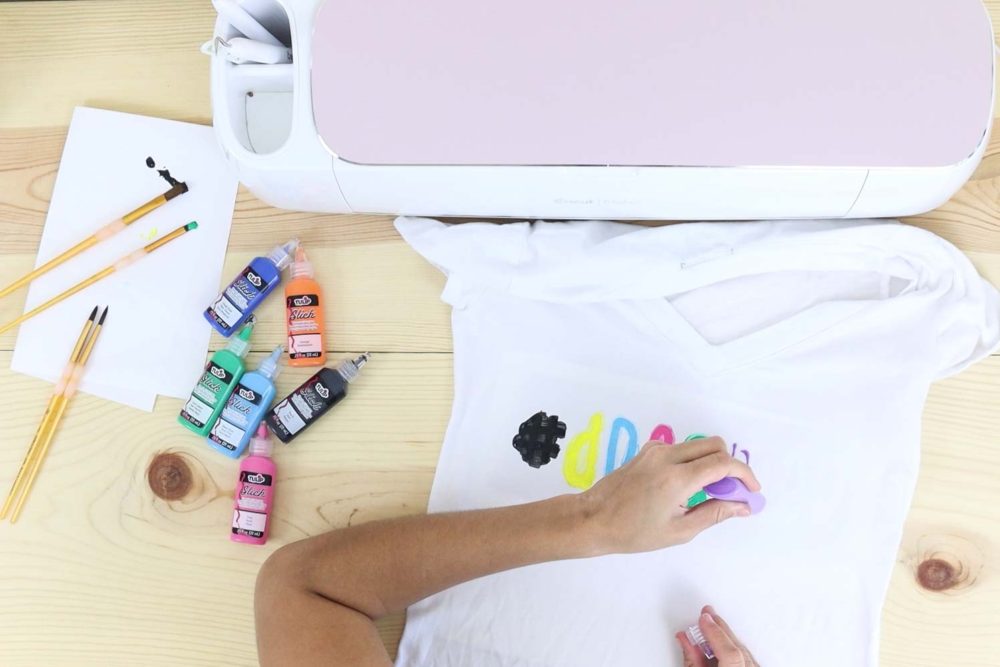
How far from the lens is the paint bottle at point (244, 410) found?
82 cm

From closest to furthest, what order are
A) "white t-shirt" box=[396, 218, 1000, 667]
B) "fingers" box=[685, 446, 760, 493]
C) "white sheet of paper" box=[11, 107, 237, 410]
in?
"fingers" box=[685, 446, 760, 493], "white t-shirt" box=[396, 218, 1000, 667], "white sheet of paper" box=[11, 107, 237, 410]

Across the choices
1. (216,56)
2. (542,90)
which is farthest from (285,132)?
(542,90)

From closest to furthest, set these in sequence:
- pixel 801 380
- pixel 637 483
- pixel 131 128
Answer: pixel 637 483, pixel 801 380, pixel 131 128

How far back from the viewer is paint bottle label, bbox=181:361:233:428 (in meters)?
0.82

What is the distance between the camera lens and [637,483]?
657 mm

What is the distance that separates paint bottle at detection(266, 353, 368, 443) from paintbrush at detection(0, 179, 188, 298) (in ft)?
0.89

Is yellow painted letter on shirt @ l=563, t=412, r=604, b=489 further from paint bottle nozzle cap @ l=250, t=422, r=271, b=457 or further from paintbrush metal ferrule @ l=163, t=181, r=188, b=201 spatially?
paintbrush metal ferrule @ l=163, t=181, r=188, b=201

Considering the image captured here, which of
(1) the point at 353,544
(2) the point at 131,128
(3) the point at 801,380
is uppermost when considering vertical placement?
(2) the point at 131,128

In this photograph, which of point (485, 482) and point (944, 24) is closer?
point (944, 24)

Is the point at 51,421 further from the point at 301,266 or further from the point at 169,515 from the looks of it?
the point at 301,266

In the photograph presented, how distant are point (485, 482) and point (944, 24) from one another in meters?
0.60

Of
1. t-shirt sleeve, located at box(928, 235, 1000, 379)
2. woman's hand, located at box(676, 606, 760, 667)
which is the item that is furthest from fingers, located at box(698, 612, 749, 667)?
t-shirt sleeve, located at box(928, 235, 1000, 379)

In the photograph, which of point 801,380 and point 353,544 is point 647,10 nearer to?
point 801,380

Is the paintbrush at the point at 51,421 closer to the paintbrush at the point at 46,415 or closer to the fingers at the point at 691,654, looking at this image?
the paintbrush at the point at 46,415
